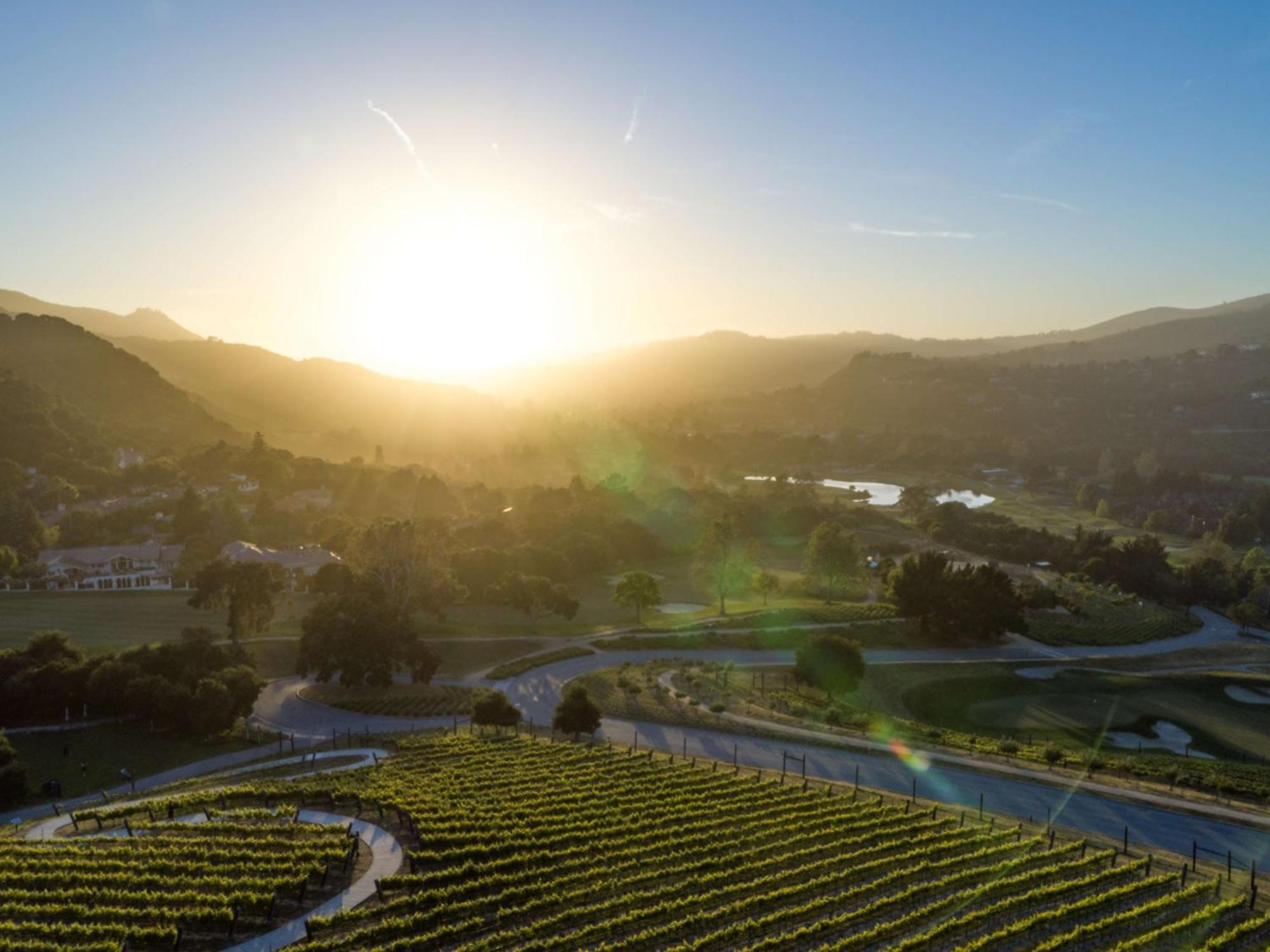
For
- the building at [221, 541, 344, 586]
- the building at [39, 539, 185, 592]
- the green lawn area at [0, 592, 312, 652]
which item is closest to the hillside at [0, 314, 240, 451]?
the building at [39, 539, 185, 592]

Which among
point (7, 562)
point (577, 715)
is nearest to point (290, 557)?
point (7, 562)

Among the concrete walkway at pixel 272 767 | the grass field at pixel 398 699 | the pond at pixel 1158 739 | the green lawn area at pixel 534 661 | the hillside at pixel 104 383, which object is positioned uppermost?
the hillside at pixel 104 383

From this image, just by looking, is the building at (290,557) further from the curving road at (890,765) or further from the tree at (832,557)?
the tree at (832,557)

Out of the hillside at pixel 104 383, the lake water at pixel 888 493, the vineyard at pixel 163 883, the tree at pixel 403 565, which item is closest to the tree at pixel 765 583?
the tree at pixel 403 565

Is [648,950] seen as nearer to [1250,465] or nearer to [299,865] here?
[299,865]

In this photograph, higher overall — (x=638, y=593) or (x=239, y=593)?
(x=239, y=593)

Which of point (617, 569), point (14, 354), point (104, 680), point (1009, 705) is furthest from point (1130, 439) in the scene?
point (14, 354)

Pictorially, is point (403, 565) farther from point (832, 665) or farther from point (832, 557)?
point (832, 557)
